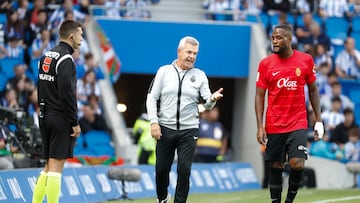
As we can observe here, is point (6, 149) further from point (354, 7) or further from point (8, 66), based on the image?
point (354, 7)

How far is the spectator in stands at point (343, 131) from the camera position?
80.8 ft

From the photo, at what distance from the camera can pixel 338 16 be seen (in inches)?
1134

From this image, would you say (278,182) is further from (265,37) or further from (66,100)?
(265,37)

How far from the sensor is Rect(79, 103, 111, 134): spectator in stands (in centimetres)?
A: 2322

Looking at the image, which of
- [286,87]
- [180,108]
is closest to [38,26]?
[180,108]

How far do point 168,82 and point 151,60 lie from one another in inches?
514

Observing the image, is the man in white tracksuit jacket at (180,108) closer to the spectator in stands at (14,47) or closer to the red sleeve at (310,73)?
the red sleeve at (310,73)

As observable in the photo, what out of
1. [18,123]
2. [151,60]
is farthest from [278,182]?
[151,60]

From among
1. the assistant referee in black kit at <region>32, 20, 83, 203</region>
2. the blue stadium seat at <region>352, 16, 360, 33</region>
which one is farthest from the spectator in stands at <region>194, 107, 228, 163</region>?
the assistant referee in black kit at <region>32, 20, 83, 203</region>

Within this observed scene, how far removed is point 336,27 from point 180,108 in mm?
16106

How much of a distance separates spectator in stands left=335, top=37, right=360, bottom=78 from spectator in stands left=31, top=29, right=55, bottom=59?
789 cm

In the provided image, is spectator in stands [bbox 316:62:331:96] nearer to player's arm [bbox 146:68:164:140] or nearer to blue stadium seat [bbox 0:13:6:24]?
blue stadium seat [bbox 0:13:6:24]

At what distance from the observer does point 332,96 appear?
26.1 m

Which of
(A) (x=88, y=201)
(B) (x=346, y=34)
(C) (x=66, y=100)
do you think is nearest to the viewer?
(C) (x=66, y=100)
